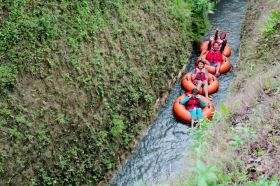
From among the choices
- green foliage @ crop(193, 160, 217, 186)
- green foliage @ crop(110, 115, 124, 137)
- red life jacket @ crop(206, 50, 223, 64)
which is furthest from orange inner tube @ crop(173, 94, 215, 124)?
green foliage @ crop(193, 160, 217, 186)

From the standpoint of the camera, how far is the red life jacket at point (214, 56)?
1059cm

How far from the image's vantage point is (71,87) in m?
6.81

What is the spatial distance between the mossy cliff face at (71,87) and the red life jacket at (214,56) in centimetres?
225

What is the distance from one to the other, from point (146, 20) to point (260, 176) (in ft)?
22.7

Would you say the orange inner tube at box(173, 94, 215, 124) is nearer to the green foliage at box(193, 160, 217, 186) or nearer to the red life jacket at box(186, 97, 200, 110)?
the red life jacket at box(186, 97, 200, 110)

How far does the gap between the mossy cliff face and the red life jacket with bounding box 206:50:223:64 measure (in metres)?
2.25

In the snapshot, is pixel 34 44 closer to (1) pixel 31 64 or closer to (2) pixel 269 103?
(1) pixel 31 64

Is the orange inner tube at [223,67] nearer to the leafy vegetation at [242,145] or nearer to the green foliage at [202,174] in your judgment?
the leafy vegetation at [242,145]

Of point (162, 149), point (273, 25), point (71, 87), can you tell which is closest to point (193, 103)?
point (162, 149)

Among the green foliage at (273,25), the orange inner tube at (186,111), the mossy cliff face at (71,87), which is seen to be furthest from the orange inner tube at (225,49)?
the orange inner tube at (186,111)

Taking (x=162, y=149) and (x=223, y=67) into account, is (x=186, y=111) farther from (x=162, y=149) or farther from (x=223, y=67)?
(x=223, y=67)

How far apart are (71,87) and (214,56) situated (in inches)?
213

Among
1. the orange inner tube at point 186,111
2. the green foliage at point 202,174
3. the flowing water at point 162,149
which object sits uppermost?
the green foliage at point 202,174

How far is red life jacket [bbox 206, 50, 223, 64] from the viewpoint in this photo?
417 inches
